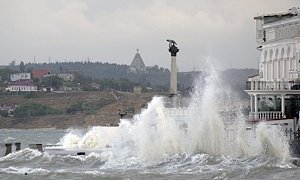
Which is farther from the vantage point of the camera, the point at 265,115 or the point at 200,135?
the point at 265,115

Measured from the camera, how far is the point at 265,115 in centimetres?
4212

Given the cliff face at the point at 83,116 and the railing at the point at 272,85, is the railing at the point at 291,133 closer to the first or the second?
the railing at the point at 272,85

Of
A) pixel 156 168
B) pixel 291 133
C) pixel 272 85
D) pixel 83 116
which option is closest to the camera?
pixel 156 168

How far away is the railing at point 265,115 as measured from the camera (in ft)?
136

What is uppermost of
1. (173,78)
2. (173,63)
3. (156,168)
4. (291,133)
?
(173,63)

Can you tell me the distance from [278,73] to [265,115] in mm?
5505

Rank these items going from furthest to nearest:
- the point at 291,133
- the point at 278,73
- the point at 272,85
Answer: the point at 278,73 < the point at 272,85 < the point at 291,133

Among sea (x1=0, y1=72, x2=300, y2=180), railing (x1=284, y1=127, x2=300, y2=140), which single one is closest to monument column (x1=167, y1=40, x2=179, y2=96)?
sea (x1=0, y1=72, x2=300, y2=180)

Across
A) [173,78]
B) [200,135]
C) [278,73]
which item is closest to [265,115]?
[200,135]

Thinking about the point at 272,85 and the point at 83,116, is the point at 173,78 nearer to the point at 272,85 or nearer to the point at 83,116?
the point at 272,85

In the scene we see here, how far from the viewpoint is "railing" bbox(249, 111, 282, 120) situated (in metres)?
41.4

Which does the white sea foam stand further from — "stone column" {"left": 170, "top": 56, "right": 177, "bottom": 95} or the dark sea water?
"stone column" {"left": 170, "top": 56, "right": 177, "bottom": 95}

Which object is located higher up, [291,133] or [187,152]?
[291,133]

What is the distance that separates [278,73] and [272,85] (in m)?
3.17
